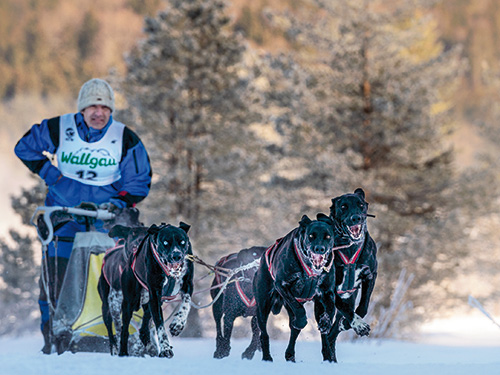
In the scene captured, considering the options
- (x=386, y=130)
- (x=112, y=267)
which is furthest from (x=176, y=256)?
(x=386, y=130)

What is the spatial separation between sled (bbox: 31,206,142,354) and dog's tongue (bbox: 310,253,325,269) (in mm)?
2186

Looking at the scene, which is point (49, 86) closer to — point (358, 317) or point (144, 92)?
point (144, 92)

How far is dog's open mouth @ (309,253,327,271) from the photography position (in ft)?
12.8

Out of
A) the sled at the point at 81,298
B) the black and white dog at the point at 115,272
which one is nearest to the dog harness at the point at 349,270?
the black and white dog at the point at 115,272

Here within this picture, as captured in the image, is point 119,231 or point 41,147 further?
point 41,147

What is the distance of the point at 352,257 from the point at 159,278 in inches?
42.8

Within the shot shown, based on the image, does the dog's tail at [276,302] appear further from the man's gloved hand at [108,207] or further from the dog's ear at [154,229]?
the man's gloved hand at [108,207]

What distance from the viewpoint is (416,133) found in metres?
20.8

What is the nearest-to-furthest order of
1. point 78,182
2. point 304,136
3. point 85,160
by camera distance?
point 85,160 → point 78,182 → point 304,136

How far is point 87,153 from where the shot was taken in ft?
19.7

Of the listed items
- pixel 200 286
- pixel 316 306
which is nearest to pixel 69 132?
pixel 316 306

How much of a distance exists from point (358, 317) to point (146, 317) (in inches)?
53.2

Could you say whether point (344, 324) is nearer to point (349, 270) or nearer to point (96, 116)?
point (349, 270)

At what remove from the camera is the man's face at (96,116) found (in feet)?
19.7
